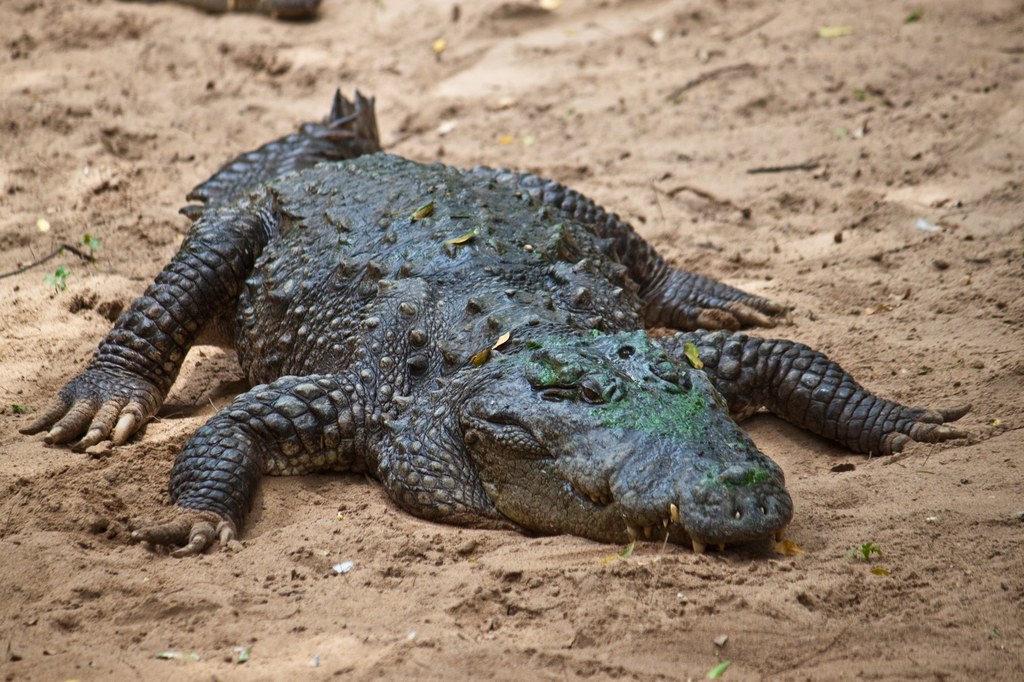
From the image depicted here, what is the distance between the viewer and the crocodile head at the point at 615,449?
364 centimetres

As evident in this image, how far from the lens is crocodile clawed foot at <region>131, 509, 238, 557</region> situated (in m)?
4.20

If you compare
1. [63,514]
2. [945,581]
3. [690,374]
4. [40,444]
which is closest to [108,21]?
[40,444]

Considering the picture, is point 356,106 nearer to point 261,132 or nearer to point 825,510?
point 261,132

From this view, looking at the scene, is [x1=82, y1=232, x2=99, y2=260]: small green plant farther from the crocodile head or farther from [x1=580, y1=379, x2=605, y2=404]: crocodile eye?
[x1=580, y1=379, x2=605, y2=404]: crocodile eye

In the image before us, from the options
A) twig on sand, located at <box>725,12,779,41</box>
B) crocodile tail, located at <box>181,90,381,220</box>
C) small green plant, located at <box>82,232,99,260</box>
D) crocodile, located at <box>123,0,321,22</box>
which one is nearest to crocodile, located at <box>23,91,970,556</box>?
crocodile tail, located at <box>181,90,381,220</box>

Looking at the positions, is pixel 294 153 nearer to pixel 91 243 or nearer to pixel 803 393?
pixel 91 243

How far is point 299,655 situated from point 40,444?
2.67 meters

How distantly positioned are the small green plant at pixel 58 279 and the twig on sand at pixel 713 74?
17.5ft

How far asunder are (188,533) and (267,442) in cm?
70

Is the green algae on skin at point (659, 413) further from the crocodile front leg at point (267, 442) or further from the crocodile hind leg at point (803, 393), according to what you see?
the crocodile front leg at point (267, 442)

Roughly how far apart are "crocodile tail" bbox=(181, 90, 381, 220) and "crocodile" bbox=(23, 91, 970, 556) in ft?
0.51

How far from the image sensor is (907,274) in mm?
6324

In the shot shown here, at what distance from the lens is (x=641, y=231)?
297 inches

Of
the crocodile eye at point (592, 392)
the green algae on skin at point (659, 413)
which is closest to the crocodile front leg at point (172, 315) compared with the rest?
the crocodile eye at point (592, 392)
